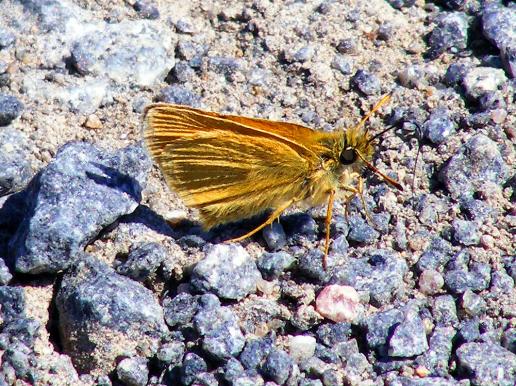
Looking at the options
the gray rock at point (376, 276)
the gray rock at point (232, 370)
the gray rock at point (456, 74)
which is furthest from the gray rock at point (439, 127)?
the gray rock at point (232, 370)

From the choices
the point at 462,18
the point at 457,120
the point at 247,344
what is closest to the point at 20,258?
the point at 247,344

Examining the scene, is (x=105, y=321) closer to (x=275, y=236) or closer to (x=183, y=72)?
(x=275, y=236)

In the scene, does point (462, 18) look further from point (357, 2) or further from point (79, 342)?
point (79, 342)

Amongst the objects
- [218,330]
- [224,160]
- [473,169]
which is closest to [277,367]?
[218,330]

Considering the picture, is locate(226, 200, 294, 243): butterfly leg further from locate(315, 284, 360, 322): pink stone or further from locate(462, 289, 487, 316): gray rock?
locate(462, 289, 487, 316): gray rock

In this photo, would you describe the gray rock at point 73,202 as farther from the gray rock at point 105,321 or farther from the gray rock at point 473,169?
the gray rock at point 473,169

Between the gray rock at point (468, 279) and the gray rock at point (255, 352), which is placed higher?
the gray rock at point (468, 279)
